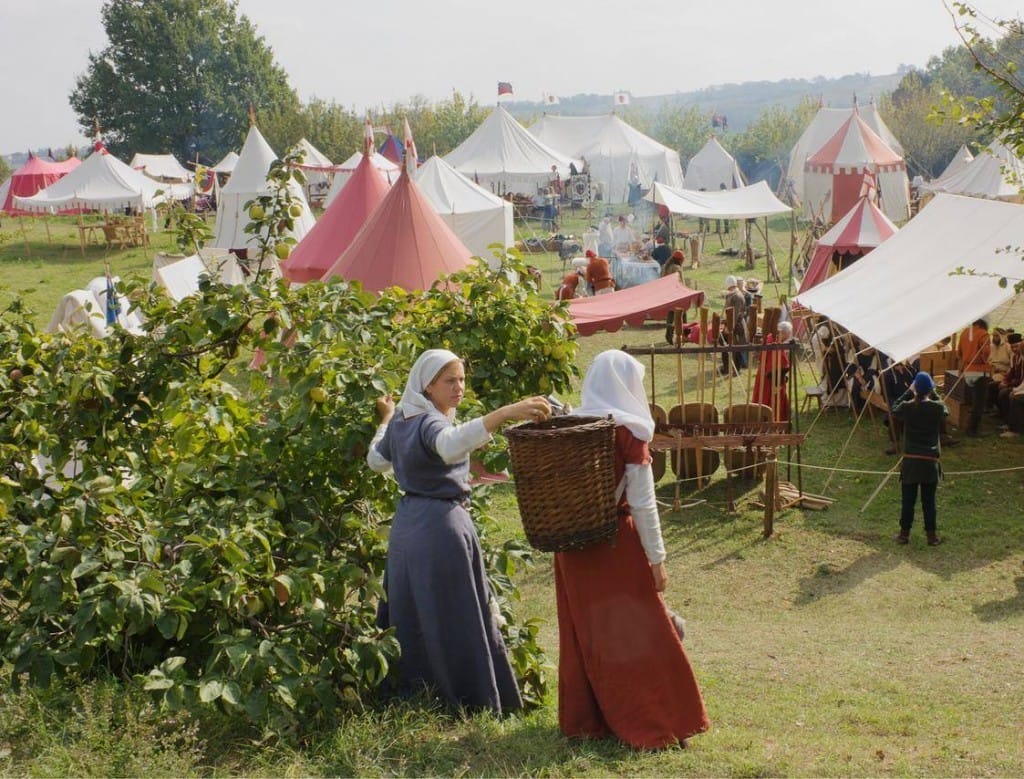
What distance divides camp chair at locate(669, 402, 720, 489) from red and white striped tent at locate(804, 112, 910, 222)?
51.8 feet

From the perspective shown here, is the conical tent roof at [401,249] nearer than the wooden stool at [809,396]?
Yes

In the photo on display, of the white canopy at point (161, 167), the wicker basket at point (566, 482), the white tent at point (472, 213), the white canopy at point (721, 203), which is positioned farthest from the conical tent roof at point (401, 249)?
the white canopy at point (161, 167)

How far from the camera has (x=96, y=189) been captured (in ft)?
82.5

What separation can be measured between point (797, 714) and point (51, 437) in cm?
307

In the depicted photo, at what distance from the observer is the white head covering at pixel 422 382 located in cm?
376

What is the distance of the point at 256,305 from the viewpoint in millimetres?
4137

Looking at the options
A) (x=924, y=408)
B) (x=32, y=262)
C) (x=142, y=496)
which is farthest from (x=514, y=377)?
(x=32, y=262)

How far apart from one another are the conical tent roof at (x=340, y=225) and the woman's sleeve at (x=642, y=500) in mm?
8743

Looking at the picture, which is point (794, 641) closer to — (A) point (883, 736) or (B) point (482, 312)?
(A) point (883, 736)

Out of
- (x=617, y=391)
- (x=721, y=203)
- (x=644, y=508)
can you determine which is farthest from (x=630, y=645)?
(x=721, y=203)

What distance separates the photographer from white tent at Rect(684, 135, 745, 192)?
31672 millimetres

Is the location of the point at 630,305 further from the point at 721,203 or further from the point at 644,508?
the point at 721,203

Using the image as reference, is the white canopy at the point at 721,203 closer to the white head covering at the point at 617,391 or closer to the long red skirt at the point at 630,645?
the white head covering at the point at 617,391

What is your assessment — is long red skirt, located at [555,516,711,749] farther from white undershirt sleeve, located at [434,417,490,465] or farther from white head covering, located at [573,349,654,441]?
white undershirt sleeve, located at [434,417,490,465]
